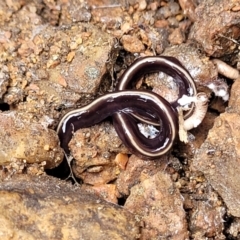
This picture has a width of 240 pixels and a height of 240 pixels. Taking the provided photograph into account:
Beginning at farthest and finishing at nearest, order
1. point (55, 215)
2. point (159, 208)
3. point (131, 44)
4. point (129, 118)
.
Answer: point (131, 44), point (129, 118), point (159, 208), point (55, 215)

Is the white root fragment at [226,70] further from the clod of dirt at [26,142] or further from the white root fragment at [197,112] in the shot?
the clod of dirt at [26,142]

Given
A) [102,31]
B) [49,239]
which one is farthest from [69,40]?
[49,239]

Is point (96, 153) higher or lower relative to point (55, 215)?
higher

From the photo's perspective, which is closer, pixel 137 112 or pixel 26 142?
pixel 26 142

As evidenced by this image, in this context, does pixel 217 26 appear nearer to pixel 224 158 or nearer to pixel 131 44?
pixel 131 44

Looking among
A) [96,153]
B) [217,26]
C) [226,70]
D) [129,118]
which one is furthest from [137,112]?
[217,26]

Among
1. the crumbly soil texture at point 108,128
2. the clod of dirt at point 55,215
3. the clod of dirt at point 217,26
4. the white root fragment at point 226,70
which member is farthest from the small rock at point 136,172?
the clod of dirt at point 217,26
